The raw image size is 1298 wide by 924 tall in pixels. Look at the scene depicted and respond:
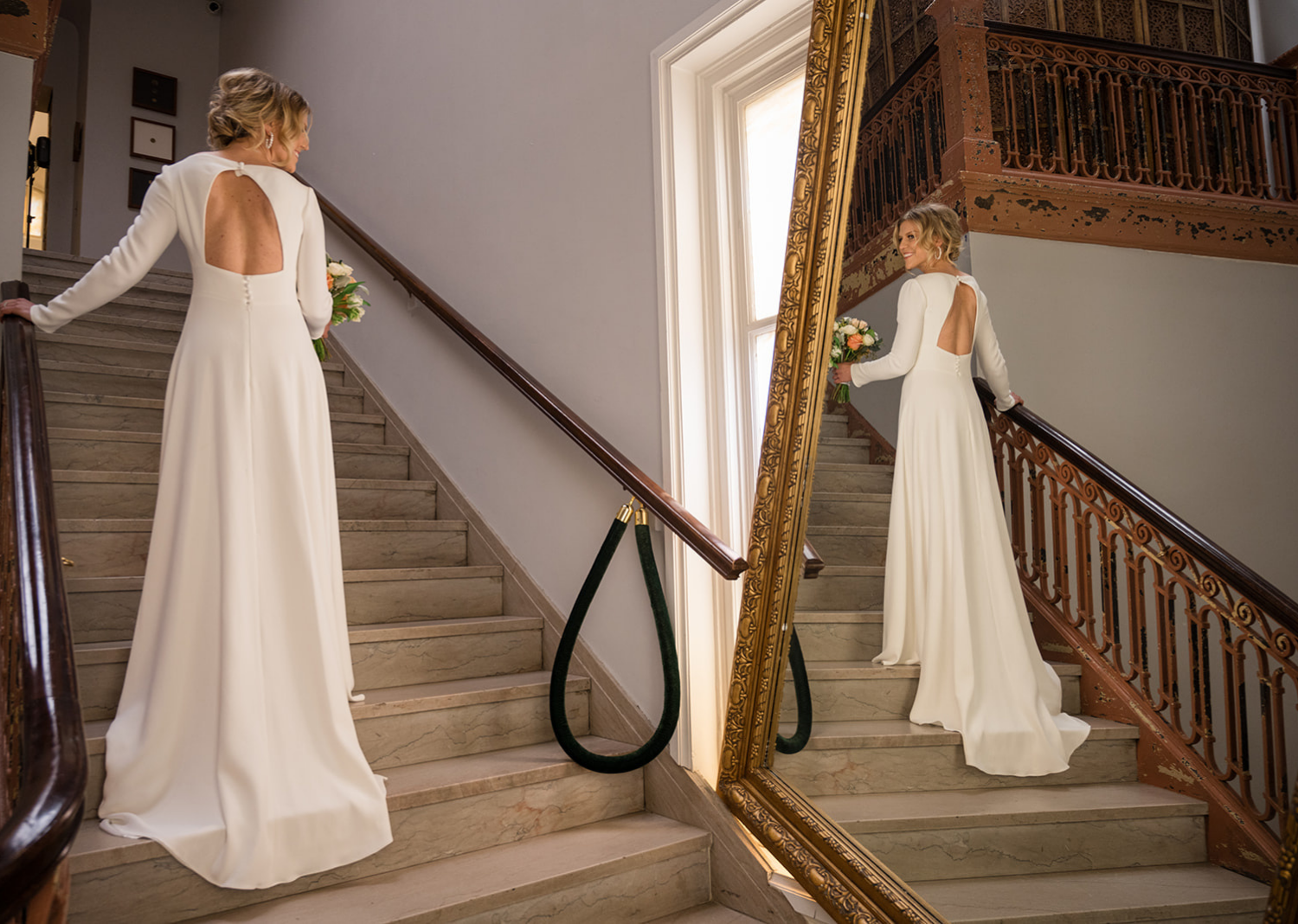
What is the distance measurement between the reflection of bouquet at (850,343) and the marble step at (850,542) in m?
0.29

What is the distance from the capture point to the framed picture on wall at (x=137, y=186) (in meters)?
7.09

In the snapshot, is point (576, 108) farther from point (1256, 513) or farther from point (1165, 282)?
point (1256, 513)

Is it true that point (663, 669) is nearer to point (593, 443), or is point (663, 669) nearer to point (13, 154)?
point (593, 443)

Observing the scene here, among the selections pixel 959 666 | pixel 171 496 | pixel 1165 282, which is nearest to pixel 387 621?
pixel 171 496

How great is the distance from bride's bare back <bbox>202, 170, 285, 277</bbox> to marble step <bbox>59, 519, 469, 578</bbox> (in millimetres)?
1076

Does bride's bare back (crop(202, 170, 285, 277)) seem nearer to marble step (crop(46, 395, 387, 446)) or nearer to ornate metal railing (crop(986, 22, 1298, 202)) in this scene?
marble step (crop(46, 395, 387, 446))

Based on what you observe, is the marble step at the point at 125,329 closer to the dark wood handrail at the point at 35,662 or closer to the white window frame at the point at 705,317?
the dark wood handrail at the point at 35,662

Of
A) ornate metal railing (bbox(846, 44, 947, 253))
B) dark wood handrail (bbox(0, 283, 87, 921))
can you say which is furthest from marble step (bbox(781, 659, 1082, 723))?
dark wood handrail (bbox(0, 283, 87, 921))

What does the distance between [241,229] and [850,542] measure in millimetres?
1651

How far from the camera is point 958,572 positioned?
1.76m

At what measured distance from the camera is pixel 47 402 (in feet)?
11.6

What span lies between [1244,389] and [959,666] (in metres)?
0.74

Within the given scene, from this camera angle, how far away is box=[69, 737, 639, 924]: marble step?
6.39ft

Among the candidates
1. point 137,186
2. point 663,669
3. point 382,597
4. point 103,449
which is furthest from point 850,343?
point 137,186
